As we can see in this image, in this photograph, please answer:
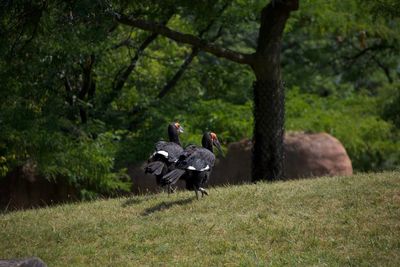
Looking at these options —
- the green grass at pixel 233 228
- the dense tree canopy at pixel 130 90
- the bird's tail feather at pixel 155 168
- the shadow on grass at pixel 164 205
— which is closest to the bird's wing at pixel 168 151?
the bird's tail feather at pixel 155 168

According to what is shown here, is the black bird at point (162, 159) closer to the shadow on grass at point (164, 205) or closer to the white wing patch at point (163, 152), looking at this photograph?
the white wing patch at point (163, 152)

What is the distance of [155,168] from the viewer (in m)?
12.5

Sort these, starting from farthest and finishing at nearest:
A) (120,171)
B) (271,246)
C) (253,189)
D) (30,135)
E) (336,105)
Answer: (336,105)
(120,171)
(30,135)
(253,189)
(271,246)

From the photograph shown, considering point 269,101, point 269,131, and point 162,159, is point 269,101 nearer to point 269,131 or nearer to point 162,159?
point 269,131

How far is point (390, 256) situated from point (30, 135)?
8.80 meters

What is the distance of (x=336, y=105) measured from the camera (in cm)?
2553

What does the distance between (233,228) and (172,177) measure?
160 centimetres

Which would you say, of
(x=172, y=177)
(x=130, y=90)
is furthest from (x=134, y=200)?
(x=130, y=90)

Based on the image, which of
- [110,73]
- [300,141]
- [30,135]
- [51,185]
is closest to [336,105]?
[300,141]

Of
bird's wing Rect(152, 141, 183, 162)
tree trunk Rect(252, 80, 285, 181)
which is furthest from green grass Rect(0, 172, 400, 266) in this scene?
tree trunk Rect(252, 80, 285, 181)

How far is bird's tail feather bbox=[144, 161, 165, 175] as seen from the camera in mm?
12445

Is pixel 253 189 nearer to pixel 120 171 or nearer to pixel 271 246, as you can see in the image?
pixel 271 246

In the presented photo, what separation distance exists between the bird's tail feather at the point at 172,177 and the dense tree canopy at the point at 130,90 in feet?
8.22

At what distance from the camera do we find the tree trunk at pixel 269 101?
15.3 m
